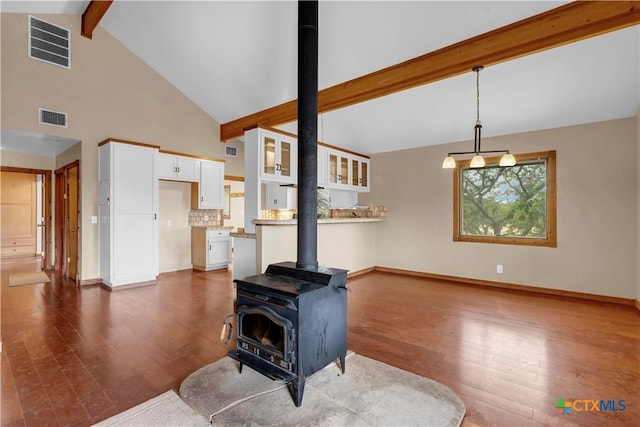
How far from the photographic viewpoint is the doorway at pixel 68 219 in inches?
205

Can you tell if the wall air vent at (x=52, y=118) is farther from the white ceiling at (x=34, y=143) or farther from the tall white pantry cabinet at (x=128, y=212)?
the tall white pantry cabinet at (x=128, y=212)

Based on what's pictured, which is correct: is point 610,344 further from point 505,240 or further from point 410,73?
point 410,73

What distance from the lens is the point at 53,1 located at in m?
4.20

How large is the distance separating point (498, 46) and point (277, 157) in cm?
316

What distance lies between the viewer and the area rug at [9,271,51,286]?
198 inches

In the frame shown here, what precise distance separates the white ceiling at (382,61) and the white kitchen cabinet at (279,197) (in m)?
1.20

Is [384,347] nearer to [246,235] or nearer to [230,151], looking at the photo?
[246,235]

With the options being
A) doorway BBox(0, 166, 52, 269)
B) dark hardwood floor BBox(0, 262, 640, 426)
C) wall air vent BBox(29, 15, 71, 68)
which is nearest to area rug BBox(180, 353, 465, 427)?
dark hardwood floor BBox(0, 262, 640, 426)

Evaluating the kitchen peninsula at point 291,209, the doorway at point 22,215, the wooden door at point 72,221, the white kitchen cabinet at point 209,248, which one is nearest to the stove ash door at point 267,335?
the kitchen peninsula at point 291,209

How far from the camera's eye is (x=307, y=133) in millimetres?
2375

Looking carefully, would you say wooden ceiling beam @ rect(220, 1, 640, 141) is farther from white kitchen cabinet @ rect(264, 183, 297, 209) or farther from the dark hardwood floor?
the dark hardwood floor

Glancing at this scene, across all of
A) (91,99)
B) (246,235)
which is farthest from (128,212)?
(246,235)

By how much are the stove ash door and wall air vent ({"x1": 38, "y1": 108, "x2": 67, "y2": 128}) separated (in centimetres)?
447

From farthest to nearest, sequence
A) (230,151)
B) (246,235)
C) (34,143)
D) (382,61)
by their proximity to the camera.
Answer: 1. (230,151)
2. (34,143)
3. (246,235)
4. (382,61)
